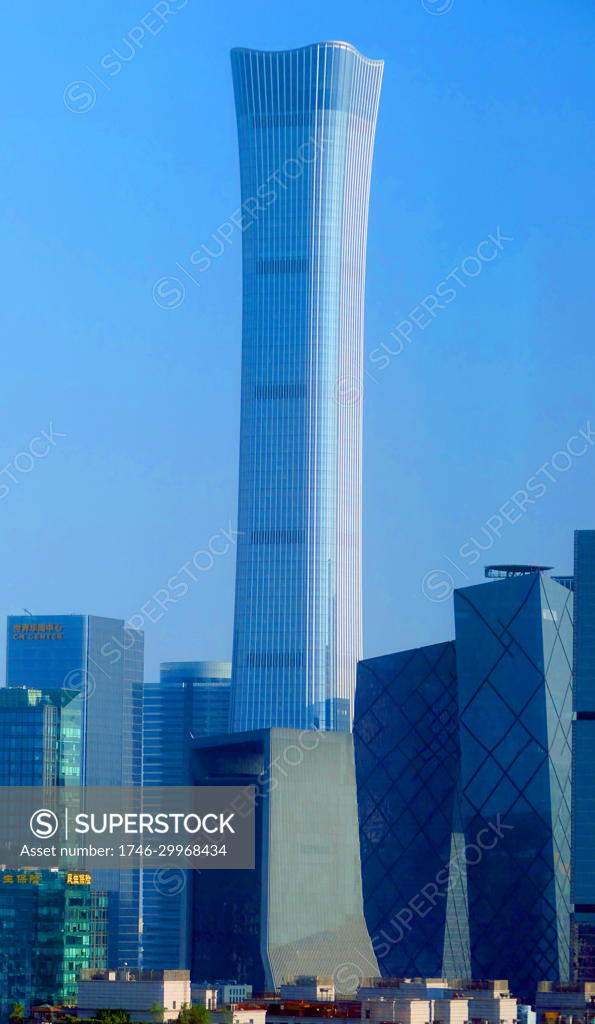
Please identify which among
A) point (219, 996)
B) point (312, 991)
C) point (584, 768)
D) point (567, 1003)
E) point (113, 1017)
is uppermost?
point (584, 768)

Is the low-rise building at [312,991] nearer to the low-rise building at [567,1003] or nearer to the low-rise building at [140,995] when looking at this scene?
the low-rise building at [567,1003]

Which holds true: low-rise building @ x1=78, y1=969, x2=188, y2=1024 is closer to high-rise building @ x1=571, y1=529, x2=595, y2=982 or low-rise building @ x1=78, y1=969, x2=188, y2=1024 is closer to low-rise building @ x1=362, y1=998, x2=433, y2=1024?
low-rise building @ x1=362, y1=998, x2=433, y2=1024

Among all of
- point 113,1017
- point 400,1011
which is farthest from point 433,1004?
point 113,1017

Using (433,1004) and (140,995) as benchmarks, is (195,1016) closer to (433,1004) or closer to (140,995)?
(140,995)

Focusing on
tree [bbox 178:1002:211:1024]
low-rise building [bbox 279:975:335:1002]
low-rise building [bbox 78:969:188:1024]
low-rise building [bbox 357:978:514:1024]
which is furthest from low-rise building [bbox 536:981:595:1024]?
tree [bbox 178:1002:211:1024]

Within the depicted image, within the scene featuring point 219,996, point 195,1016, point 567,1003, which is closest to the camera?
point 195,1016

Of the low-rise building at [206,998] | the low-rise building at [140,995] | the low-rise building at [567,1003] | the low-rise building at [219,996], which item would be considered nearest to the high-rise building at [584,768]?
the low-rise building at [567,1003]
